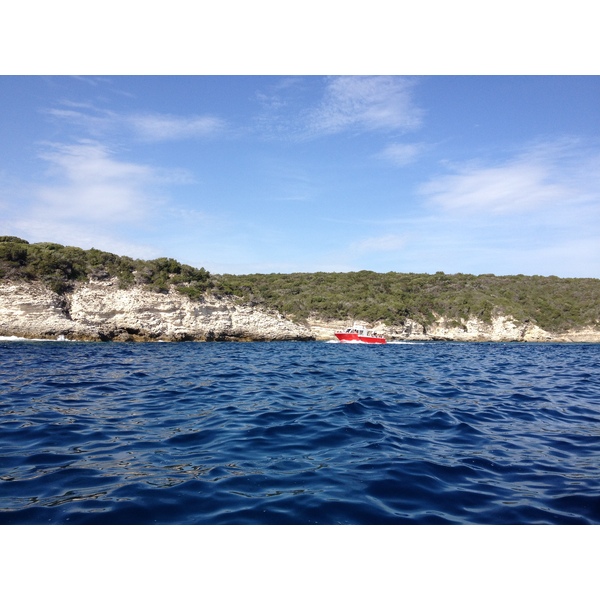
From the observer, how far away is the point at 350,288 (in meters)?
64.7

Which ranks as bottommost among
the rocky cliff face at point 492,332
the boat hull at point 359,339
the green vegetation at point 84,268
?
the boat hull at point 359,339

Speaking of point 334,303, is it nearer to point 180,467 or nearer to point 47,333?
point 47,333

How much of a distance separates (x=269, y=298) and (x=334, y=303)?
411 inches

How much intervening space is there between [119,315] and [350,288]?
3806 centimetres

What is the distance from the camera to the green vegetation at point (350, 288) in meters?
35.8

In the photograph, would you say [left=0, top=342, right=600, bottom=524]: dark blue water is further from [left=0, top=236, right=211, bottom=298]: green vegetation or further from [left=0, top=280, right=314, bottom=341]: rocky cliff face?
[left=0, top=236, right=211, bottom=298]: green vegetation

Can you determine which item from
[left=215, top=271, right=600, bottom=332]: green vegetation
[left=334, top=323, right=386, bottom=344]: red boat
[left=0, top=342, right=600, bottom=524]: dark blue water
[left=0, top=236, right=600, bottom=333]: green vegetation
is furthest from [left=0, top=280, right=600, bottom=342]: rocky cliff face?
[left=0, top=342, right=600, bottom=524]: dark blue water

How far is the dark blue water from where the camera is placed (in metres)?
4.08

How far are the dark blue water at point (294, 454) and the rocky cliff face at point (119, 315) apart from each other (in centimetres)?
2463

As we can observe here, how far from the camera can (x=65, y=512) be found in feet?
13.0

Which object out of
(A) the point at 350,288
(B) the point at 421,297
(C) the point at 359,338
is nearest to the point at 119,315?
(C) the point at 359,338

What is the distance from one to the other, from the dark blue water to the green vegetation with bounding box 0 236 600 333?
27888mm

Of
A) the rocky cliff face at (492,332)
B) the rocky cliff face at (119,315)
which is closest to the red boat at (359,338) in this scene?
the rocky cliff face at (119,315)

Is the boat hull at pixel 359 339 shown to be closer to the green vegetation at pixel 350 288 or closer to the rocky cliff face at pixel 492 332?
the green vegetation at pixel 350 288
